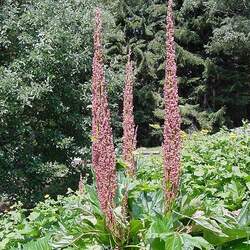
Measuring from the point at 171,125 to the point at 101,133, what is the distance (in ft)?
1.10

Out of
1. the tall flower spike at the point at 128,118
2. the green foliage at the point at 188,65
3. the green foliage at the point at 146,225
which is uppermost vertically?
the tall flower spike at the point at 128,118

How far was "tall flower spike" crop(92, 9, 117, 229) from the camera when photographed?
2443 millimetres

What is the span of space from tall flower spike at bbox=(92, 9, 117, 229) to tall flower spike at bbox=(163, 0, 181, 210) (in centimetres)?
27

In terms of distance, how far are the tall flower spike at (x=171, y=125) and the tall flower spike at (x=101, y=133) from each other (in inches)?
10.4

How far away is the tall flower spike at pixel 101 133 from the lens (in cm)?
244

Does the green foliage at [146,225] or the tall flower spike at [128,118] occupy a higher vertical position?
the tall flower spike at [128,118]

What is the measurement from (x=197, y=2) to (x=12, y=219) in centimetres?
1944

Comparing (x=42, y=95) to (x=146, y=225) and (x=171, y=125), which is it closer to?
(x=146, y=225)

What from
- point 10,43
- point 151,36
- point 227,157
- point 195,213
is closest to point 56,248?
point 195,213

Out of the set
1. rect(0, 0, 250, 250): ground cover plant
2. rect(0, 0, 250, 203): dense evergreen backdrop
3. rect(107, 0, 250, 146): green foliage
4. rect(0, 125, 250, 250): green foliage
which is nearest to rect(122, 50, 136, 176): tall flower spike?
rect(0, 0, 250, 250): ground cover plant

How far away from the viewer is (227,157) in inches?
199

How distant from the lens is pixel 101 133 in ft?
8.02

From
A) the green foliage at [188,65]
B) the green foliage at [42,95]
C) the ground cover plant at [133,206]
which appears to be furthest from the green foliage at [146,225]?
the green foliage at [188,65]

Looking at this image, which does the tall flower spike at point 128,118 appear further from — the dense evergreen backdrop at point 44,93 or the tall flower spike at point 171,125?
the dense evergreen backdrop at point 44,93
